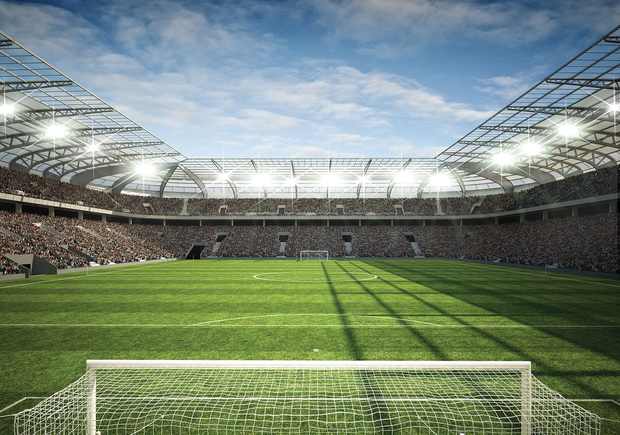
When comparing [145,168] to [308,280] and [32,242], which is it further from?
[308,280]

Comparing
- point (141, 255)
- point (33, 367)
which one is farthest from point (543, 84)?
point (141, 255)

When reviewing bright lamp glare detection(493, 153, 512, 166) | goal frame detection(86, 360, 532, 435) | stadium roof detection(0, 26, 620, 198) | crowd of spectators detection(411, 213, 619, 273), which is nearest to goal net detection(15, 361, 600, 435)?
goal frame detection(86, 360, 532, 435)

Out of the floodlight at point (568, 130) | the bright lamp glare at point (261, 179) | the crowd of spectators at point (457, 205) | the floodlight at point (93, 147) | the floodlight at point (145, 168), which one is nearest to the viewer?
the floodlight at point (568, 130)

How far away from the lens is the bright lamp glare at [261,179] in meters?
48.1

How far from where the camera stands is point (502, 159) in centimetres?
3981

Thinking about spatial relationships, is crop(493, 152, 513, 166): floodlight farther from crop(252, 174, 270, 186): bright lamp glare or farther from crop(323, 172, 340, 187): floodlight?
crop(252, 174, 270, 186): bright lamp glare

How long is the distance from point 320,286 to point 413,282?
5.64 metres

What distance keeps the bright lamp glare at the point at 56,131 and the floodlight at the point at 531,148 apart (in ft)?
148

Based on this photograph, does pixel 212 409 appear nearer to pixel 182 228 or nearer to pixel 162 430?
pixel 162 430

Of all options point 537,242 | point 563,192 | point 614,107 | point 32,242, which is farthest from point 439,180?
point 32,242

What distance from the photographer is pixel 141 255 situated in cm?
3666

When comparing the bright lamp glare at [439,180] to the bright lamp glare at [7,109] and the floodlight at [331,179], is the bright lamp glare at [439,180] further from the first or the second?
the bright lamp glare at [7,109]

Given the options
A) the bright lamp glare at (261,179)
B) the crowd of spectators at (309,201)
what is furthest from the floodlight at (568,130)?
the bright lamp glare at (261,179)

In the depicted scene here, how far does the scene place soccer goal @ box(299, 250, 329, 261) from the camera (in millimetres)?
40844
